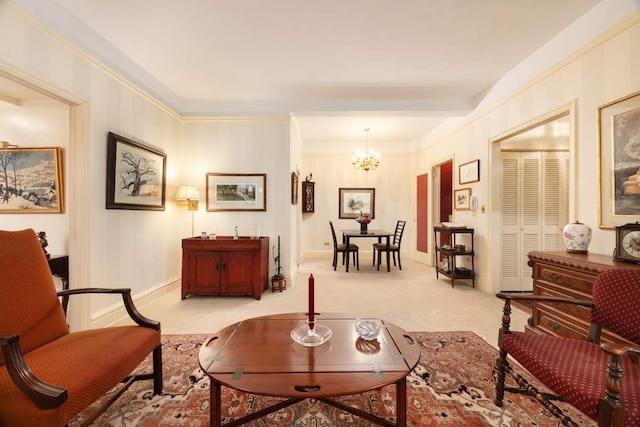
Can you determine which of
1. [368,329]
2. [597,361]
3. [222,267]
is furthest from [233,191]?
[597,361]

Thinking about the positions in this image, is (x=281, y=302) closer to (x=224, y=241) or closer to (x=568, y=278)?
(x=224, y=241)

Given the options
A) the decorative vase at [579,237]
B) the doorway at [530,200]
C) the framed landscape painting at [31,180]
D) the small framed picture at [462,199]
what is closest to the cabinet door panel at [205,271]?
the framed landscape painting at [31,180]

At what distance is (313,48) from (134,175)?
8.42ft

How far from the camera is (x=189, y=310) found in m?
3.27

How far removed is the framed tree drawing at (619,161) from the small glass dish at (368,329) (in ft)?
7.14

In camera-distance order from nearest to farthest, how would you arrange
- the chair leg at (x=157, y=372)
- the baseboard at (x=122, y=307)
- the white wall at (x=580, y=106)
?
the chair leg at (x=157, y=372), the white wall at (x=580, y=106), the baseboard at (x=122, y=307)

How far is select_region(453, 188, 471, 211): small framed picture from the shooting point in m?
4.48

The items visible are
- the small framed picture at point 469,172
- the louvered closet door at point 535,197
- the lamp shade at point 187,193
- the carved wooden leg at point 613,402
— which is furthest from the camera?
the small framed picture at point 469,172

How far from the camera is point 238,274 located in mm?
3713

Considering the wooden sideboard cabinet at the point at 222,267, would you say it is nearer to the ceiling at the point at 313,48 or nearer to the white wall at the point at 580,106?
the ceiling at the point at 313,48

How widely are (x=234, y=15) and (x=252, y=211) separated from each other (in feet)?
8.61

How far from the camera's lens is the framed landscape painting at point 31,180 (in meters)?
2.74

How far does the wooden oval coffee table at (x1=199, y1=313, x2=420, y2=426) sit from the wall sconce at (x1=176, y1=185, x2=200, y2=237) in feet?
9.16

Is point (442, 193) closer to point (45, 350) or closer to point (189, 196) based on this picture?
point (189, 196)
